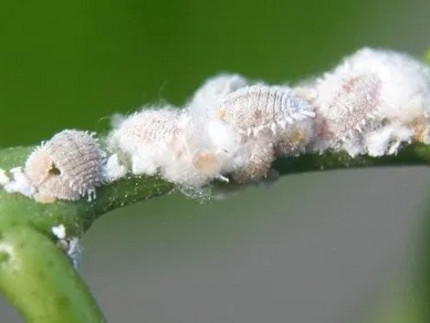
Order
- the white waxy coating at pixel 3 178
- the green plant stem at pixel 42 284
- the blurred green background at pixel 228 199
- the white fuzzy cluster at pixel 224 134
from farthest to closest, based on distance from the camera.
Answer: the blurred green background at pixel 228 199
the white fuzzy cluster at pixel 224 134
the white waxy coating at pixel 3 178
the green plant stem at pixel 42 284

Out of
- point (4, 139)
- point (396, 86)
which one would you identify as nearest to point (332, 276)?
point (4, 139)

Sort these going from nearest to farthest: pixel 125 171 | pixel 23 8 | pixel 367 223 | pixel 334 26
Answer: pixel 125 171 < pixel 23 8 < pixel 334 26 < pixel 367 223

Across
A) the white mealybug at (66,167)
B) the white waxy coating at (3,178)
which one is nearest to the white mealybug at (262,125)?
the white mealybug at (66,167)

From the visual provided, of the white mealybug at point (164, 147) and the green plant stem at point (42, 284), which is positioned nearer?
the green plant stem at point (42, 284)

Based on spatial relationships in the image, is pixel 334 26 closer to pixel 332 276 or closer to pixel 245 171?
pixel 332 276

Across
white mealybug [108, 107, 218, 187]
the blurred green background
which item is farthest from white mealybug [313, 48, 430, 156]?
the blurred green background

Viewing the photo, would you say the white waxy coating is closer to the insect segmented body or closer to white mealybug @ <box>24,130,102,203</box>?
white mealybug @ <box>24,130,102,203</box>

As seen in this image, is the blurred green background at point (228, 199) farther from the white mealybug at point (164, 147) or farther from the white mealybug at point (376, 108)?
the white mealybug at point (164, 147)
